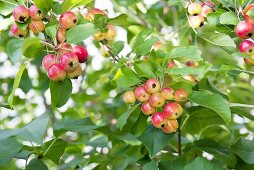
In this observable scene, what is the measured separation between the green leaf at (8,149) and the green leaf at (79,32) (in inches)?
21.1

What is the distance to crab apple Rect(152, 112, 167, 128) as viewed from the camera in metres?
1.62

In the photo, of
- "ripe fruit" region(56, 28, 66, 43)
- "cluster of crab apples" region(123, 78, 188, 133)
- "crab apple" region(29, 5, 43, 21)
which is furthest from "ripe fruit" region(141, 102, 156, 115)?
"crab apple" region(29, 5, 43, 21)

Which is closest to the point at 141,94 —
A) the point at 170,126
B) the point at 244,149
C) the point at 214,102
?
the point at 170,126

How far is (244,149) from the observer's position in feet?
5.74

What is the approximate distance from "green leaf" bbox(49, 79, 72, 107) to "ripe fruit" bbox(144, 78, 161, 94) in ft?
1.02

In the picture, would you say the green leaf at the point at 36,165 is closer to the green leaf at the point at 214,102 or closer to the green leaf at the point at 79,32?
the green leaf at the point at 79,32

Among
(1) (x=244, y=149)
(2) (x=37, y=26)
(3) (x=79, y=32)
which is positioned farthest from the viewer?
(1) (x=244, y=149)

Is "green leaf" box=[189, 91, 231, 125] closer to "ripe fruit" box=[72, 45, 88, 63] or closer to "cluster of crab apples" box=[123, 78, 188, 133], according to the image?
"cluster of crab apples" box=[123, 78, 188, 133]

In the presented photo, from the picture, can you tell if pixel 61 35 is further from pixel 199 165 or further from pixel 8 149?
pixel 199 165

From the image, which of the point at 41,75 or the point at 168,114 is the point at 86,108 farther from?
the point at 168,114

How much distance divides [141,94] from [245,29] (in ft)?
1.43

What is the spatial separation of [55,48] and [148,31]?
432 millimetres

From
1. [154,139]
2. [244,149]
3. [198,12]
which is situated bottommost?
[244,149]

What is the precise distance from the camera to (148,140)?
1.68m
